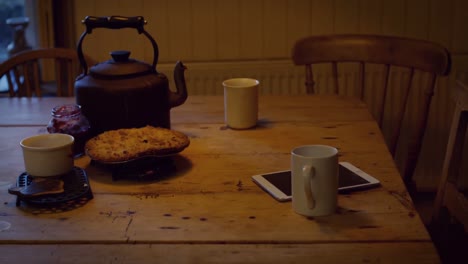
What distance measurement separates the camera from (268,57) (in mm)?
3035

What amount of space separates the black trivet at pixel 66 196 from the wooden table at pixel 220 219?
21 mm

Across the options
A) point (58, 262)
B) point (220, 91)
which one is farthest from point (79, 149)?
point (220, 91)

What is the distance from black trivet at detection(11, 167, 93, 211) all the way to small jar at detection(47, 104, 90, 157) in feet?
0.59

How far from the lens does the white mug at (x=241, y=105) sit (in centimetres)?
178

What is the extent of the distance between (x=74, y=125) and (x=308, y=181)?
651 millimetres

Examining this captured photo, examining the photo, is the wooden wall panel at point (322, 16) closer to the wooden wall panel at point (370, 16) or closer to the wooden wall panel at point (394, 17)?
the wooden wall panel at point (370, 16)

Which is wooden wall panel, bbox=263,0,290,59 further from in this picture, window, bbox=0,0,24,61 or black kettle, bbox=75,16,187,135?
black kettle, bbox=75,16,187,135

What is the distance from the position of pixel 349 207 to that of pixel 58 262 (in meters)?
0.53

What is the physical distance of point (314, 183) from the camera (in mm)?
1206

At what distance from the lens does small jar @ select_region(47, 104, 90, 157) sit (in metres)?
1.59

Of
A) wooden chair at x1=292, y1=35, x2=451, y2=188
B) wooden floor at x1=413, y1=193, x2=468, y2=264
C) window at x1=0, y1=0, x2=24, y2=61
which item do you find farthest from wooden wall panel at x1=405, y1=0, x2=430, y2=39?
window at x1=0, y1=0, x2=24, y2=61

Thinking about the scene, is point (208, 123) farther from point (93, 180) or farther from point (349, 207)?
point (349, 207)

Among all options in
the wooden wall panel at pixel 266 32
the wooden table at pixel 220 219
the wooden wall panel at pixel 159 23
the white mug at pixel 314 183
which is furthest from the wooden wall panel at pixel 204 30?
the white mug at pixel 314 183

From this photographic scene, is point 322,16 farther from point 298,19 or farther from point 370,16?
point 370,16
